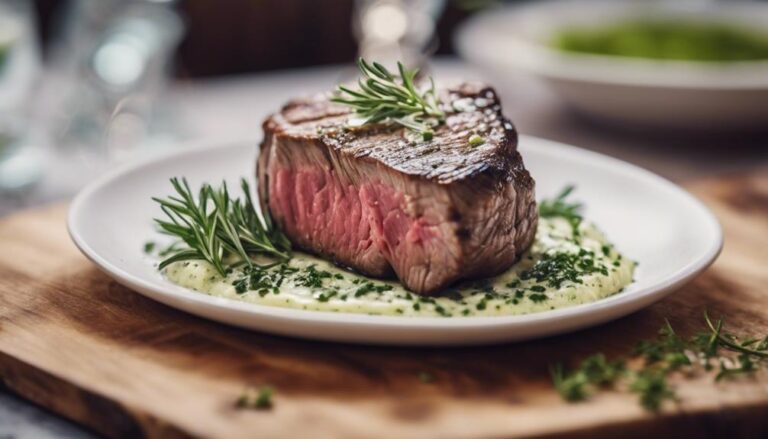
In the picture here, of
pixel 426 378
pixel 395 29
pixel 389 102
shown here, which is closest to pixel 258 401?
pixel 426 378

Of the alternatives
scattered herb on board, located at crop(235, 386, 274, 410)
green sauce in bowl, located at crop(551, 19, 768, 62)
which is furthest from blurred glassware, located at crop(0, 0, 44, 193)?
green sauce in bowl, located at crop(551, 19, 768, 62)

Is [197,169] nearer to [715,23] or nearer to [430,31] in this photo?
[430,31]

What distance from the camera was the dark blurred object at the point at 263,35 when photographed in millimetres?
7520

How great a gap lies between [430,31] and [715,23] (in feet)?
5.70

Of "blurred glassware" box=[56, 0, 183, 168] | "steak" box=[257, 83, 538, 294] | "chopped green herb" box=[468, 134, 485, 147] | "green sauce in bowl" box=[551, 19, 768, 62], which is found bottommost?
"blurred glassware" box=[56, 0, 183, 168]

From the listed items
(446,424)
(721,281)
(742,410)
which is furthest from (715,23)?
(446,424)

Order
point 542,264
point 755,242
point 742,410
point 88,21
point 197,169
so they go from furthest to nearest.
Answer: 1. point 88,21
2. point 197,169
3. point 755,242
4. point 542,264
5. point 742,410

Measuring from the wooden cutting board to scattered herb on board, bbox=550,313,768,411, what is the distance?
0.04m

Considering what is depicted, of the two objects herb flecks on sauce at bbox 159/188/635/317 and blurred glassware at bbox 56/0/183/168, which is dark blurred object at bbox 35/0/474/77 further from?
herb flecks on sauce at bbox 159/188/635/317

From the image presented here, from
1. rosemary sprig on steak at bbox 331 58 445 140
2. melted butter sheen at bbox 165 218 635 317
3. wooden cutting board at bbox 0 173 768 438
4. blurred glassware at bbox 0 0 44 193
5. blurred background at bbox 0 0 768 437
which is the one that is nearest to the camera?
wooden cutting board at bbox 0 173 768 438

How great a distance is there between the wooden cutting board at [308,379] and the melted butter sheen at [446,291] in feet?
0.40

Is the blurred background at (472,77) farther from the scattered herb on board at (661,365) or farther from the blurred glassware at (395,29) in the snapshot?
the scattered herb on board at (661,365)

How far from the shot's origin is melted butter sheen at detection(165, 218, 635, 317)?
2.63 m

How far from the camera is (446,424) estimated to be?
2.13 meters
